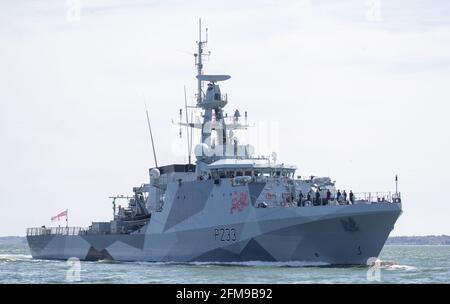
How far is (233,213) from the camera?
3925cm

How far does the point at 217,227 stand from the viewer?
4000 cm

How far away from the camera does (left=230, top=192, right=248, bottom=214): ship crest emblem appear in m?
38.9

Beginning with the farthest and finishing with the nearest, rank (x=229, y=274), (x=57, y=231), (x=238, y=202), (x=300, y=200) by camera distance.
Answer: (x=57, y=231) → (x=238, y=202) → (x=300, y=200) → (x=229, y=274)

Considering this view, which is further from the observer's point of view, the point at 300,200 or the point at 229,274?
the point at 300,200

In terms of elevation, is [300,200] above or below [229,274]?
above

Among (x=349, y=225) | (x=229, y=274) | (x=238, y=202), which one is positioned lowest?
(x=229, y=274)

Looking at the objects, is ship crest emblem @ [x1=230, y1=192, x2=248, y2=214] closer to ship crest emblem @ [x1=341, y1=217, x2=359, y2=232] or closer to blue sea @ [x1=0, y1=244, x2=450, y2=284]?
blue sea @ [x1=0, y1=244, x2=450, y2=284]

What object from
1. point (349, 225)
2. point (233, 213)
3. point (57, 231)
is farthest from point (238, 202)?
point (57, 231)

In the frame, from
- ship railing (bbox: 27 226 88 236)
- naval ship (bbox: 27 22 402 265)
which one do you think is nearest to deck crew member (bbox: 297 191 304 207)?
naval ship (bbox: 27 22 402 265)

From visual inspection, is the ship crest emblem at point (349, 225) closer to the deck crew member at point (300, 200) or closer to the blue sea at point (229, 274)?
the blue sea at point (229, 274)

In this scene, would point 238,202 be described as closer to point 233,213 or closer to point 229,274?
point 233,213

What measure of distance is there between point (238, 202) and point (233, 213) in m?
0.55

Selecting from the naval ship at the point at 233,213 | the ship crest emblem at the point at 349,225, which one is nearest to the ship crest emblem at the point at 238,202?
the naval ship at the point at 233,213
